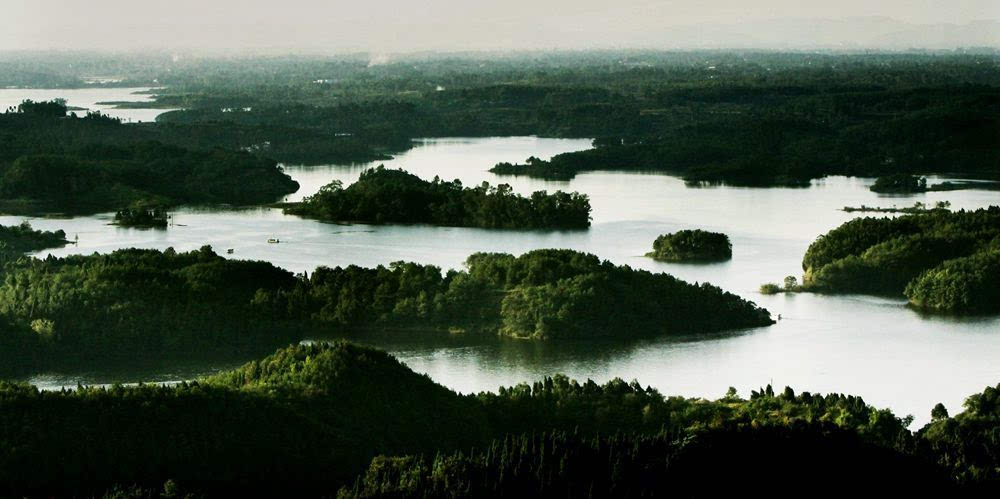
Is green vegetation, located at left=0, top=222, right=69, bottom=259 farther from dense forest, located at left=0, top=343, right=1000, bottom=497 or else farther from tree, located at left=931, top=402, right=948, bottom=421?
tree, located at left=931, top=402, right=948, bottom=421

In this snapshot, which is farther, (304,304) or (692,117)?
(692,117)

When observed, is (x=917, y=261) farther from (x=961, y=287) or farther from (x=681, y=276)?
(x=681, y=276)

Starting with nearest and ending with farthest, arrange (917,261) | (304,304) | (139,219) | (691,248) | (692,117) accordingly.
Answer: (304,304) → (917,261) → (691,248) → (139,219) → (692,117)

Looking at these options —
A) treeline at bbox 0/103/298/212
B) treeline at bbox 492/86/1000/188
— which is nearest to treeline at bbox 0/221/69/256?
treeline at bbox 0/103/298/212

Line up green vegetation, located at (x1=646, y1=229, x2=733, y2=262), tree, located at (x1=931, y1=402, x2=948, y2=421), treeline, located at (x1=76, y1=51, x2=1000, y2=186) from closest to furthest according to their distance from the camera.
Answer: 1. tree, located at (x1=931, y1=402, x2=948, y2=421)
2. green vegetation, located at (x1=646, y1=229, x2=733, y2=262)
3. treeline, located at (x1=76, y1=51, x2=1000, y2=186)

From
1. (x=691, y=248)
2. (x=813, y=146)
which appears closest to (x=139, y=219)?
(x=691, y=248)

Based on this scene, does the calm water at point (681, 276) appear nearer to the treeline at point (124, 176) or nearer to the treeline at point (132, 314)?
the treeline at point (132, 314)
